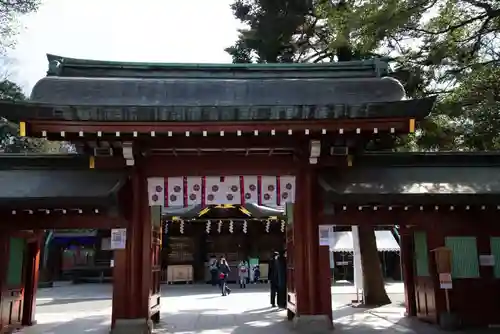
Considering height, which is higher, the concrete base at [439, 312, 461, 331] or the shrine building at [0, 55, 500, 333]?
the shrine building at [0, 55, 500, 333]

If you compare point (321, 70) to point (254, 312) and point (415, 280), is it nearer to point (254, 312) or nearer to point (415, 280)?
point (415, 280)

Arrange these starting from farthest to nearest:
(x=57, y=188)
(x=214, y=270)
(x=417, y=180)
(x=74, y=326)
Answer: (x=214, y=270) → (x=74, y=326) → (x=417, y=180) → (x=57, y=188)

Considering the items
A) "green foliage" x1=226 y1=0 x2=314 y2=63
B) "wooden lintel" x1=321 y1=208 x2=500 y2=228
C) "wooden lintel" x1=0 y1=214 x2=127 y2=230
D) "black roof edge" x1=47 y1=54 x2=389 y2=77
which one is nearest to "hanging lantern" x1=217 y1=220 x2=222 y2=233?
"green foliage" x1=226 y1=0 x2=314 y2=63

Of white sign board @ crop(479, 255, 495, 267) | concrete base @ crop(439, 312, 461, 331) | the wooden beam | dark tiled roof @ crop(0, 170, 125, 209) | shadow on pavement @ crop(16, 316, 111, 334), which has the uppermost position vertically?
the wooden beam

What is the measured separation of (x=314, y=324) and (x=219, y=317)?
426 cm

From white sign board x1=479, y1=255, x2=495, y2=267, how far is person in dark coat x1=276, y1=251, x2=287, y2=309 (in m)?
6.11

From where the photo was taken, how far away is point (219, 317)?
1412 centimetres

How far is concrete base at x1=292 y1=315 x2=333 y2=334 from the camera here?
1059 cm

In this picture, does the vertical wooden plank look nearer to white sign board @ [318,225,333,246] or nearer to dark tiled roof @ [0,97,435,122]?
white sign board @ [318,225,333,246]

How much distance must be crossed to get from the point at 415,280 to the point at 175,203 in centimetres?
684

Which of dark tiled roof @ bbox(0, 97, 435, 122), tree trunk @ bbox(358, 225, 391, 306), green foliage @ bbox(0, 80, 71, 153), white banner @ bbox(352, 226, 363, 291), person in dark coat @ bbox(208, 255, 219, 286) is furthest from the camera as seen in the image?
green foliage @ bbox(0, 80, 71, 153)

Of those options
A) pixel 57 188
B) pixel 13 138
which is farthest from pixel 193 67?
pixel 13 138

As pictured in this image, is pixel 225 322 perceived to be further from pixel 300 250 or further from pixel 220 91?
pixel 220 91

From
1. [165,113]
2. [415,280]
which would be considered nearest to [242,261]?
[415,280]
